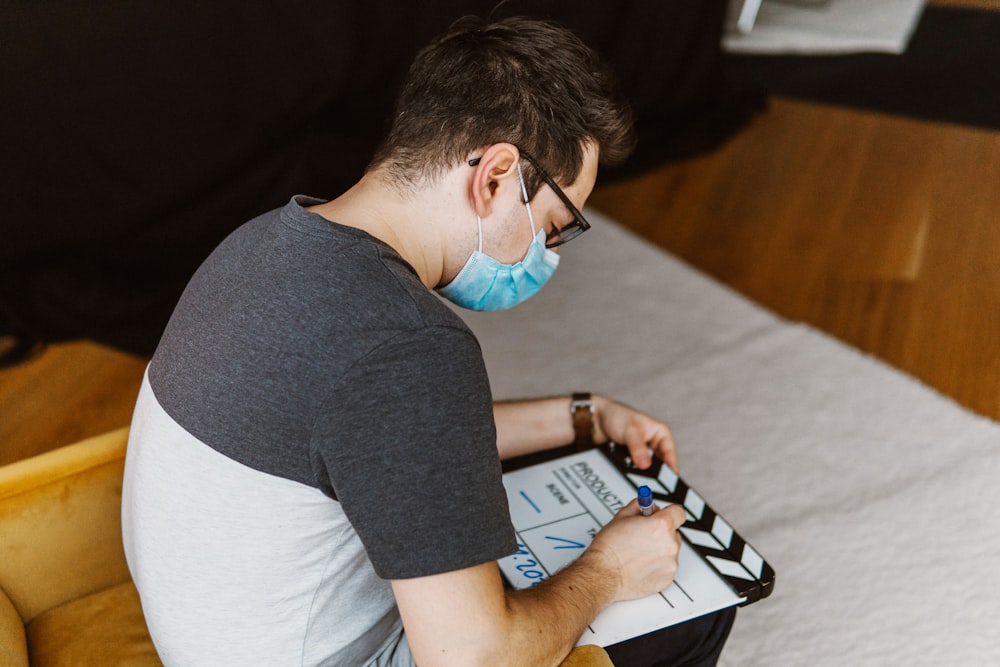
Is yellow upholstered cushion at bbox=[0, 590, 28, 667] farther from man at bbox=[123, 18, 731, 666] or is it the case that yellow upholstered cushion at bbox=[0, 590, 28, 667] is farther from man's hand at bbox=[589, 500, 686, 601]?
man's hand at bbox=[589, 500, 686, 601]

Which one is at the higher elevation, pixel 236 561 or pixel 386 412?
pixel 386 412

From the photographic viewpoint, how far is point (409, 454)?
2.50ft

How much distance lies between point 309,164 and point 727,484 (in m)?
1.13

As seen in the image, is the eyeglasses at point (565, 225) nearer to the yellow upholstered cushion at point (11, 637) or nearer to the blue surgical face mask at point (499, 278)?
the blue surgical face mask at point (499, 278)

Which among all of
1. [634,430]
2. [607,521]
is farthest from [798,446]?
[607,521]

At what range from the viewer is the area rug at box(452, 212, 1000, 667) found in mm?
1579

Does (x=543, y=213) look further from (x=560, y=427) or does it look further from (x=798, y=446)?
(x=798, y=446)

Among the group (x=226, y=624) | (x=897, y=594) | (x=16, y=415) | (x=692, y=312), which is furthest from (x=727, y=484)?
(x=16, y=415)

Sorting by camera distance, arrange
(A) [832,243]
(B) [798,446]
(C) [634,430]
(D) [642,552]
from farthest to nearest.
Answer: (A) [832,243]
(B) [798,446]
(C) [634,430]
(D) [642,552]

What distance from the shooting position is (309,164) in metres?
2.01

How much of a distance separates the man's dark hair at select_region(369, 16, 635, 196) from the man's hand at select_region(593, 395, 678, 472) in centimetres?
39

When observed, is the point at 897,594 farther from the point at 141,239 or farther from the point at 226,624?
the point at 141,239

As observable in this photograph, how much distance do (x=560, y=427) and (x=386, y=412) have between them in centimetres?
57

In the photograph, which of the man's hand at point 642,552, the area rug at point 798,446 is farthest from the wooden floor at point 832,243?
the man's hand at point 642,552
